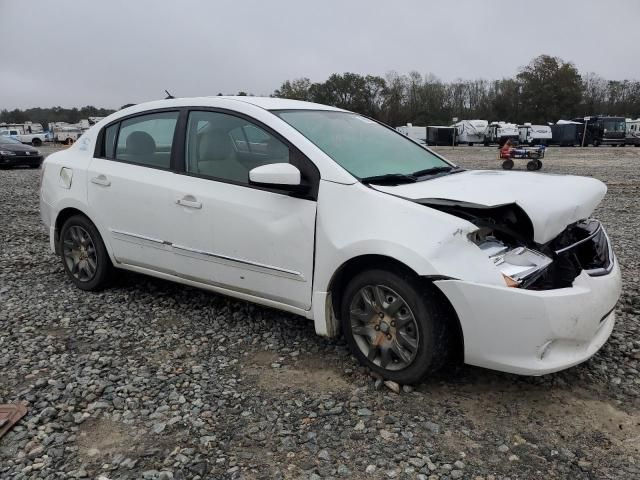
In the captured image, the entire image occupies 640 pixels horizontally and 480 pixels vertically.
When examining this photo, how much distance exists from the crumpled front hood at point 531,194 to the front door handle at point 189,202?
1303 millimetres

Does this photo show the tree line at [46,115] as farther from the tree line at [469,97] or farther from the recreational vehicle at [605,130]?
the recreational vehicle at [605,130]

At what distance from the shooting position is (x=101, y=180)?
14.8ft

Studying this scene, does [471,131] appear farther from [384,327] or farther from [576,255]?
[384,327]

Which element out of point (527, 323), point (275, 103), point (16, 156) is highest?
point (275, 103)

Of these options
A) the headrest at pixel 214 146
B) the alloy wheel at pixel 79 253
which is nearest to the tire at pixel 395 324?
the headrest at pixel 214 146

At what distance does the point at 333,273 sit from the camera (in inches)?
128

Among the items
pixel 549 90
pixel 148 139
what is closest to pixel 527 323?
pixel 148 139

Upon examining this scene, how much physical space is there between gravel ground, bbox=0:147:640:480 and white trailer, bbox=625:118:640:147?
4523cm

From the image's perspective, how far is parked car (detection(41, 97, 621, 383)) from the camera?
9.29 ft

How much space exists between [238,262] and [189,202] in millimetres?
588

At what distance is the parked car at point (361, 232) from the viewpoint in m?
2.83

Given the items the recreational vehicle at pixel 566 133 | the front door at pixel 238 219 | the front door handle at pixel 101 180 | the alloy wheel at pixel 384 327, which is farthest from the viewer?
the recreational vehicle at pixel 566 133

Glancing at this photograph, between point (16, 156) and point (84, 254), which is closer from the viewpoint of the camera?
point (84, 254)

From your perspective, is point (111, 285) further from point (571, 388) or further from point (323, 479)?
point (571, 388)
